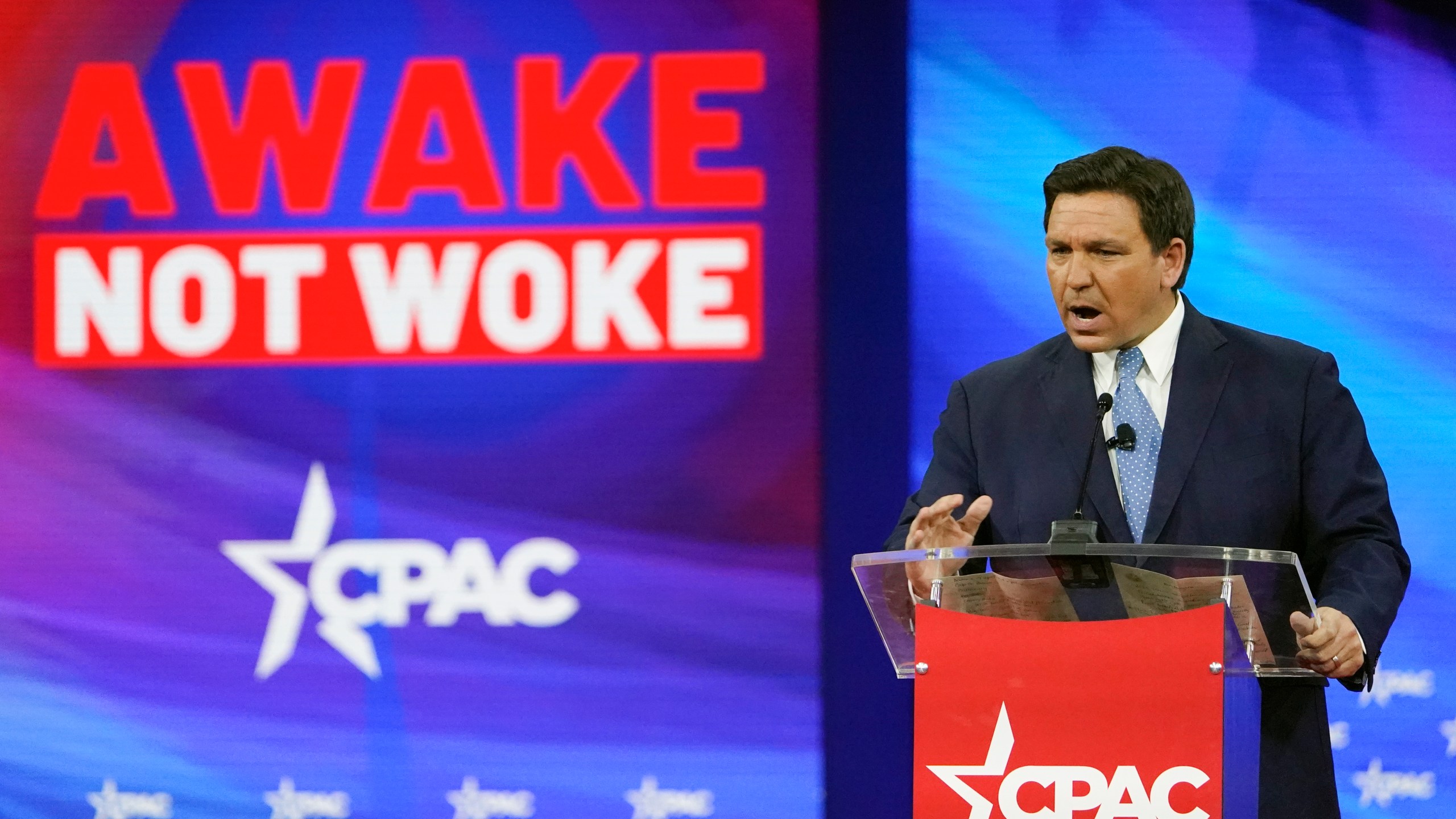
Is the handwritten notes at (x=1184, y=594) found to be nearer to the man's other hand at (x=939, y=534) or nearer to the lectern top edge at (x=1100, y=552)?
the lectern top edge at (x=1100, y=552)

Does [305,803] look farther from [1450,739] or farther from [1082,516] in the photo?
[1450,739]

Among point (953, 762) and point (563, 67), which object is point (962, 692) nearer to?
point (953, 762)

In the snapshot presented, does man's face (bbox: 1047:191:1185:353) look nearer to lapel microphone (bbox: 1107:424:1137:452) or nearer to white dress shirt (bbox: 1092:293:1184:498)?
white dress shirt (bbox: 1092:293:1184:498)

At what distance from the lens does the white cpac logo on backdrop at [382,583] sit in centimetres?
378

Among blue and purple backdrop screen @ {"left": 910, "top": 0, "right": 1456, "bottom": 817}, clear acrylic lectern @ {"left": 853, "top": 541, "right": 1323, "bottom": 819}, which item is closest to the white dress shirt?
clear acrylic lectern @ {"left": 853, "top": 541, "right": 1323, "bottom": 819}

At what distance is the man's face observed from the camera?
7.00 ft

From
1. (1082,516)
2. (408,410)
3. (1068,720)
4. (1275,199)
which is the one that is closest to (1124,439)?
(1082,516)

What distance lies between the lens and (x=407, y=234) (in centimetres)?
385

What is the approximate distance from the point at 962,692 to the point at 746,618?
6.71 feet

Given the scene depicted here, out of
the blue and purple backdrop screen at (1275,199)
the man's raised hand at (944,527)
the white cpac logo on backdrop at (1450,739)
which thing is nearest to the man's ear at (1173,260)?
the man's raised hand at (944,527)

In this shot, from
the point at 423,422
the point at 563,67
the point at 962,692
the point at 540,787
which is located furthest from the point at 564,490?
the point at 962,692

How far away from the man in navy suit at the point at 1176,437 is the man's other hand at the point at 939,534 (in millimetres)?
162

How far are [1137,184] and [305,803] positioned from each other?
257cm

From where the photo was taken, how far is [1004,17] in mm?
3727
